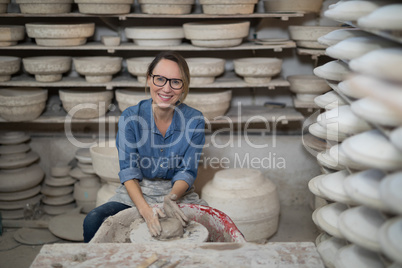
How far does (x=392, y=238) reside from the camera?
4.11 ft

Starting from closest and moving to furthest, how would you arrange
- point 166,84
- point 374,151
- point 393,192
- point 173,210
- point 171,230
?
point 393,192 < point 374,151 < point 171,230 < point 173,210 < point 166,84

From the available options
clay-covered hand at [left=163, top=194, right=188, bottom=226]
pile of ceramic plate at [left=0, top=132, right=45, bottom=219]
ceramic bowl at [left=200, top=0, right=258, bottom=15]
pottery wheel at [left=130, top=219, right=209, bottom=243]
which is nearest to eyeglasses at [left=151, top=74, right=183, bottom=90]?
clay-covered hand at [left=163, top=194, right=188, bottom=226]

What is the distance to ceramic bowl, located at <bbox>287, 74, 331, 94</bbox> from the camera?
3.87m

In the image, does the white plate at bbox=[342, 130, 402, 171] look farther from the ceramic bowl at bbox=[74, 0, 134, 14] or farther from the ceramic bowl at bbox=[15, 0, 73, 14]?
the ceramic bowl at bbox=[15, 0, 73, 14]

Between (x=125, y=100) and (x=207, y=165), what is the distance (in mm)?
893

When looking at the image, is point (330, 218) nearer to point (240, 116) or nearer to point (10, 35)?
point (240, 116)

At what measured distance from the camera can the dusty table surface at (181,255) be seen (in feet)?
5.88

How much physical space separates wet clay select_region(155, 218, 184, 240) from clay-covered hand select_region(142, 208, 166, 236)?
0.07ft

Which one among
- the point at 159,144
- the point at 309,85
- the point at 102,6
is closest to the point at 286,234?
the point at 309,85

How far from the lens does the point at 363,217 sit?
4.98 ft

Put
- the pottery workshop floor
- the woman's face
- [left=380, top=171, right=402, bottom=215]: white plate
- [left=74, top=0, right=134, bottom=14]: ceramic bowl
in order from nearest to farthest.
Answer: [left=380, top=171, right=402, bottom=215]: white plate, the woman's face, the pottery workshop floor, [left=74, top=0, right=134, bottom=14]: ceramic bowl

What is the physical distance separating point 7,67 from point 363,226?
333 centimetres

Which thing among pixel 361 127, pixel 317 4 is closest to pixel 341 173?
pixel 361 127

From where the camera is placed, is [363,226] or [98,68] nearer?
[363,226]
